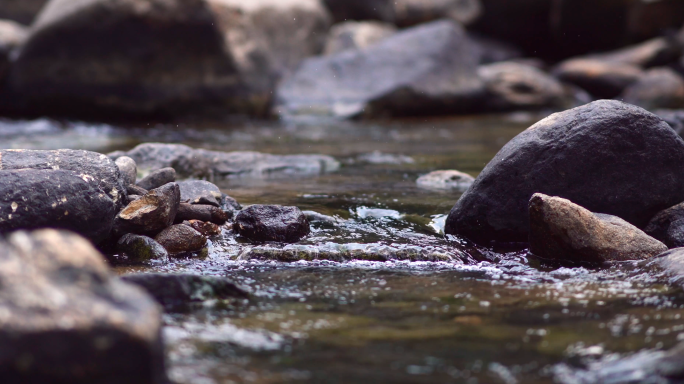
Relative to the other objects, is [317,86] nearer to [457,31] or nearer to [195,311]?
[457,31]

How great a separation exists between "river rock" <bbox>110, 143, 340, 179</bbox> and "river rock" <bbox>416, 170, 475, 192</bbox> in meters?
1.21

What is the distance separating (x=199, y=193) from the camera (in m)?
4.88

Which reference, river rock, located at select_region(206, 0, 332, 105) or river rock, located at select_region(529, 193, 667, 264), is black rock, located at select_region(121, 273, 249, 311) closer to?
river rock, located at select_region(529, 193, 667, 264)

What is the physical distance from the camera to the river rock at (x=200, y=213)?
14.8 feet

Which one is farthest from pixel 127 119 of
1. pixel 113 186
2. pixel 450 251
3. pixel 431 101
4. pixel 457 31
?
pixel 450 251

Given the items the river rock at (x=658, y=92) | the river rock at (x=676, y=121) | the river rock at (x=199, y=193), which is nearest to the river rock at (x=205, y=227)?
the river rock at (x=199, y=193)

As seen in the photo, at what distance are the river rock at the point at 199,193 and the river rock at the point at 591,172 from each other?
1.86m

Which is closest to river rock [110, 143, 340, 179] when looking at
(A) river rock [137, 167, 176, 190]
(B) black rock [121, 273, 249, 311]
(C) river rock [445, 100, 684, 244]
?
(A) river rock [137, 167, 176, 190]

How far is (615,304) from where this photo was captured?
300 cm

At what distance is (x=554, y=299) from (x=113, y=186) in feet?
9.01

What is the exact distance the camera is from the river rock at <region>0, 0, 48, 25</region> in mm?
18797

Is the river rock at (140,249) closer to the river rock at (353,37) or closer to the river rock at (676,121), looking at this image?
the river rock at (676,121)

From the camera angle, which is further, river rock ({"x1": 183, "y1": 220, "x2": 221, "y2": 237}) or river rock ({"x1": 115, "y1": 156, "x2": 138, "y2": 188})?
river rock ({"x1": 115, "y1": 156, "x2": 138, "y2": 188})

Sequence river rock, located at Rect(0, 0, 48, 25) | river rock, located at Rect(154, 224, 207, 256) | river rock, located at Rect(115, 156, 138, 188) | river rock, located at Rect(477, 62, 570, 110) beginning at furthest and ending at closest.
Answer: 1. river rock, located at Rect(0, 0, 48, 25)
2. river rock, located at Rect(477, 62, 570, 110)
3. river rock, located at Rect(115, 156, 138, 188)
4. river rock, located at Rect(154, 224, 207, 256)
